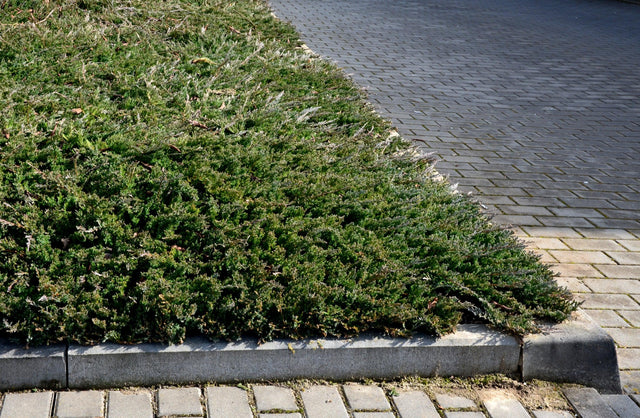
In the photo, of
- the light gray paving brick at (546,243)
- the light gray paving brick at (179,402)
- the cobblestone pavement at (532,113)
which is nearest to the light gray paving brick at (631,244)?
the cobblestone pavement at (532,113)

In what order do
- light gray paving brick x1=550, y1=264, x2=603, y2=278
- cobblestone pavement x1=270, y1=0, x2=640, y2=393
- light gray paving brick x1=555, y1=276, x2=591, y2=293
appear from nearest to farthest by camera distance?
light gray paving brick x1=555, y1=276, x2=591, y2=293 < light gray paving brick x1=550, y1=264, x2=603, y2=278 < cobblestone pavement x1=270, y1=0, x2=640, y2=393

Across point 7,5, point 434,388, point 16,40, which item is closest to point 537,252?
point 434,388

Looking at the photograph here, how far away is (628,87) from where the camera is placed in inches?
413

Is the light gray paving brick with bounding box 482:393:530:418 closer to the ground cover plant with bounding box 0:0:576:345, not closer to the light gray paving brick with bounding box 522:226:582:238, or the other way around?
the ground cover plant with bounding box 0:0:576:345

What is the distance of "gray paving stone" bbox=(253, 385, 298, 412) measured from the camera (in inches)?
121

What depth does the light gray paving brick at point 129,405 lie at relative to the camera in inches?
116

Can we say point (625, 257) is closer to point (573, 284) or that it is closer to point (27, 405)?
point (573, 284)

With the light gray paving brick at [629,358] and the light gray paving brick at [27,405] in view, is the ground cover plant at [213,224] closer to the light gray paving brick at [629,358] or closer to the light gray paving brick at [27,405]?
the light gray paving brick at [27,405]

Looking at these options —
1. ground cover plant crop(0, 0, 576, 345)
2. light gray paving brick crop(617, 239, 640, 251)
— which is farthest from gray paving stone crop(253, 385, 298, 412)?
light gray paving brick crop(617, 239, 640, 251)

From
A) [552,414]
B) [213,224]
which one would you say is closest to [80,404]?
[213,224]

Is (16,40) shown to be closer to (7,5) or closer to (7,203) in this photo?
(7,5)

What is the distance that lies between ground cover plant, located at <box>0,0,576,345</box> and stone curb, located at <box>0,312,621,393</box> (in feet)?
0.25

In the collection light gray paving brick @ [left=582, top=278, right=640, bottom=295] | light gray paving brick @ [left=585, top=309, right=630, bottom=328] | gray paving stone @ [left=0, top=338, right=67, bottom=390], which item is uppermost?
gray paving stone @ [left=0, top=338, right=67, bottom=390]

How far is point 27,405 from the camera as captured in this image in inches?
116
